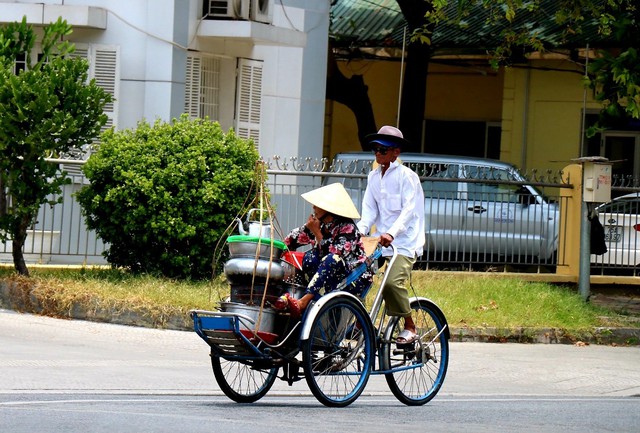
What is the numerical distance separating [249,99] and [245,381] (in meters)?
11.6

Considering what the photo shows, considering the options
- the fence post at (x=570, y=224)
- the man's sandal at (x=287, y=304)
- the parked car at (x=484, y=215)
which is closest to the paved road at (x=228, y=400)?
the man's sandal at (x=287, y=304)

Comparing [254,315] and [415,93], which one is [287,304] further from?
[415,93]

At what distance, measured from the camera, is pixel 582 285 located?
17.0 metres

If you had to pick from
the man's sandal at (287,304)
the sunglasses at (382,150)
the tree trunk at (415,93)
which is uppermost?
the tree trunk at (415,93)

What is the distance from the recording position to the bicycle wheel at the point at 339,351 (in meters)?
9.20

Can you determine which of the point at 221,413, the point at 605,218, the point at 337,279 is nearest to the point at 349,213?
the point at 337,279

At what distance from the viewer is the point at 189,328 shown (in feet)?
44.0

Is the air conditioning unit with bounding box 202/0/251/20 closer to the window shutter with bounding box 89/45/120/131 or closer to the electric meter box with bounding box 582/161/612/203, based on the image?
the window shutter with bounding box 89/45/120/131

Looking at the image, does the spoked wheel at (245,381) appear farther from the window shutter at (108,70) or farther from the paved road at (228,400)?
the window shutter at (108,70)

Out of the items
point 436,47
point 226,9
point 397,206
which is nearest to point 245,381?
point 397,206

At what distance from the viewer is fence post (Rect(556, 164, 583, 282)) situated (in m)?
18.0

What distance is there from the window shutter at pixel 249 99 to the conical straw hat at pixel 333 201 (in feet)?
37.3

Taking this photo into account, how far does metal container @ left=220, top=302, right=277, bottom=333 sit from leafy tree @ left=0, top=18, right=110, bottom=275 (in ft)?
17.9

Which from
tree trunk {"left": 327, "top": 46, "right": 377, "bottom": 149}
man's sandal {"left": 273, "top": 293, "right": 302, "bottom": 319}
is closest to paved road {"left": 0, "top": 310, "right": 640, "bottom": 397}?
man's sandal {"left": 273, "top": 293, "right": 302, "bottom": 319}
